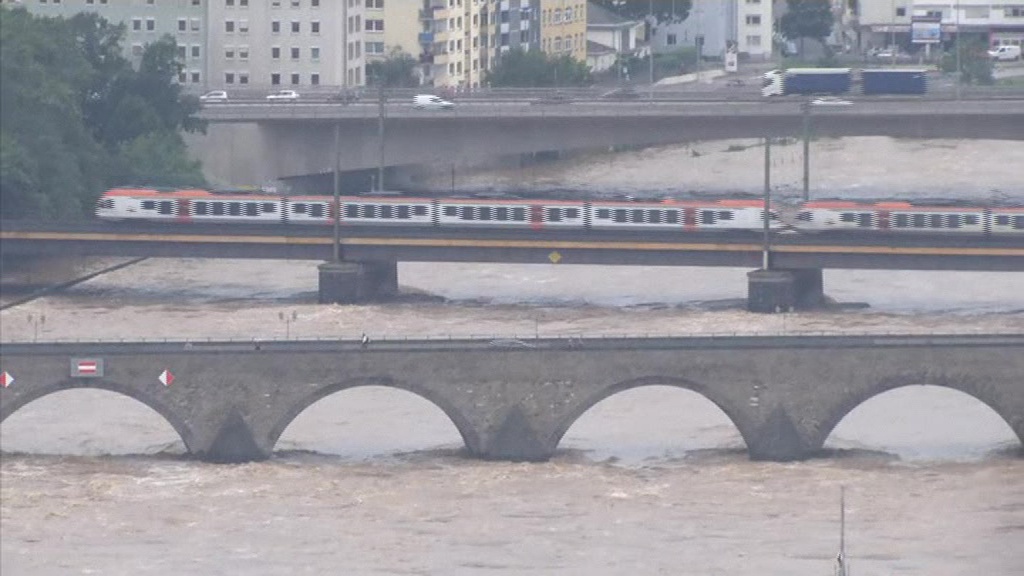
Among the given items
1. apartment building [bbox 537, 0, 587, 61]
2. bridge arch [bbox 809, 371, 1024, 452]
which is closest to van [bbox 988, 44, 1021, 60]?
apartment building [bbox 537, 0, 587, 61]

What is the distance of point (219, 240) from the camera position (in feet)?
215

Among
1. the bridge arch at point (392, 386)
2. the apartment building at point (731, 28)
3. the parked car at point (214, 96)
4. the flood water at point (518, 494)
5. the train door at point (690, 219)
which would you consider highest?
the apartment building at point (731, 28)

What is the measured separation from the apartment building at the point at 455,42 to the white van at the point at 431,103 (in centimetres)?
1160

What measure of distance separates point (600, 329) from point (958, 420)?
9797 millimetres

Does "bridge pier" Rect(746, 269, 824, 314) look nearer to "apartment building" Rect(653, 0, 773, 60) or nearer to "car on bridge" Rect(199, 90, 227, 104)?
"car on bridge" Rect(199, 90, 227, 104)

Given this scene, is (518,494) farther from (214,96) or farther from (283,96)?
(283,96)

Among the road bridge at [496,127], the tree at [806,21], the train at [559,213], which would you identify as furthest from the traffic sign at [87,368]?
the tree at [806,21]

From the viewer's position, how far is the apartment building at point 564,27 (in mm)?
99188

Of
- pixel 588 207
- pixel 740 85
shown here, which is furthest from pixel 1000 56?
pixel 588 207

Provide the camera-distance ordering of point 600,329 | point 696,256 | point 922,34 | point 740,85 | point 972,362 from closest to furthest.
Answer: point 972,362 → point 600,329 → point 696,256 → point 740,85 → point 922,34

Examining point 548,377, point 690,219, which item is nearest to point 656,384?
point 548,377

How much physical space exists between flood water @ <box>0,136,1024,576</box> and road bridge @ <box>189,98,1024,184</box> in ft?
54.6

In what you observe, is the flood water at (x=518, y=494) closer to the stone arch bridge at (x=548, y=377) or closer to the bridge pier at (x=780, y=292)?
the stone arch bridge at (x=548, y=377)

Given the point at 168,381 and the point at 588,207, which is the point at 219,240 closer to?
the point at 588,207
